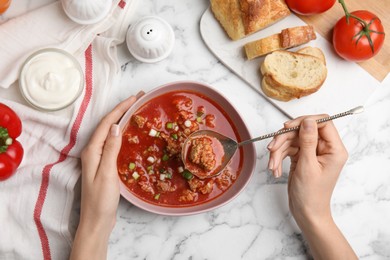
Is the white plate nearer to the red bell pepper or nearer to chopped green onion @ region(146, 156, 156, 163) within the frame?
chopped green onion @ region(146, 156, 156, 163)

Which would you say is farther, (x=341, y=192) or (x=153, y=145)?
(x=341, y=192)

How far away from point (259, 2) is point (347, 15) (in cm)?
48

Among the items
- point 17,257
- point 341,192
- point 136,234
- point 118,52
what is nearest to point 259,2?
point 118,52

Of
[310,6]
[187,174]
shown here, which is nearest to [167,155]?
[187,174]

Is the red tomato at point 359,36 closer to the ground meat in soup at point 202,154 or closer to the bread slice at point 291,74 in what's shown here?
the bread slice at point 291,74

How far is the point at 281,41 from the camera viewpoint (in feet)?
9.91

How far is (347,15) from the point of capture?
2928 millimetres

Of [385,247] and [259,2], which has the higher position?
[259,2]

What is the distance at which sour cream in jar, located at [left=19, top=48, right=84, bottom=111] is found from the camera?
287 centimetres

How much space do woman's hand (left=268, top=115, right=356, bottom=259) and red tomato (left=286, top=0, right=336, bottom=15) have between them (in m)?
0.62

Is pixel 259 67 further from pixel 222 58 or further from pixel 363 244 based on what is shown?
pixel 363 244

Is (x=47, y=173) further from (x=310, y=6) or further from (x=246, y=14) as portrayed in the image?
(x=310, y=6)

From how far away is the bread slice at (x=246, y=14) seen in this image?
297 centimetres

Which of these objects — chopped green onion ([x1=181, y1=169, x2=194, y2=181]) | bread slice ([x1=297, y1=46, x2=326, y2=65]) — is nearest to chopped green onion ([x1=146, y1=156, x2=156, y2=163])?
chopped green onion ([x1=181, y1=169, x2=194, y2=181])
